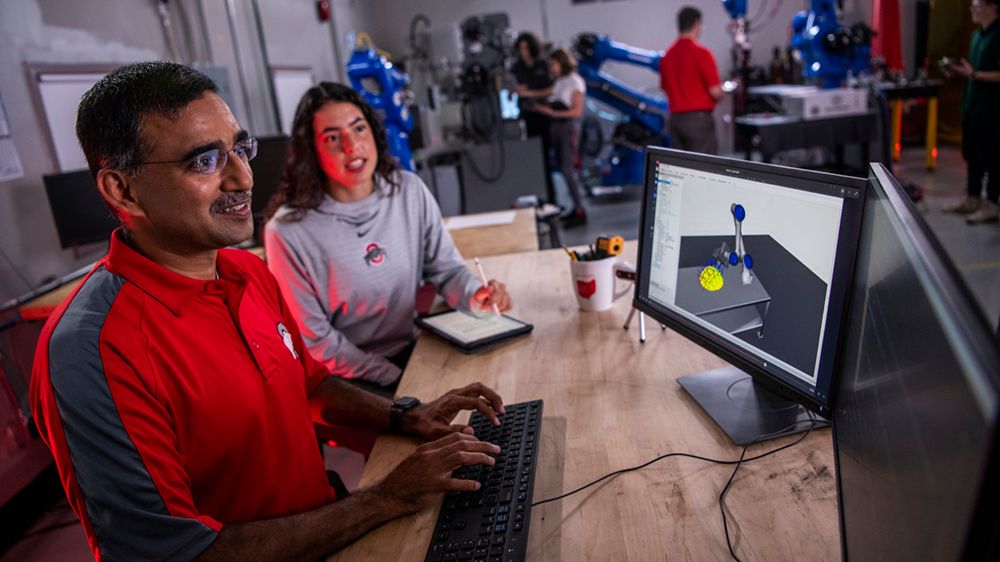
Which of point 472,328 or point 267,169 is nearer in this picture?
point 472,328

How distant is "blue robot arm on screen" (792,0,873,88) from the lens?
5.10 meters

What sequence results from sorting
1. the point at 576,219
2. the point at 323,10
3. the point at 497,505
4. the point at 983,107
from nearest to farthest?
the point at 497,505 → the point at 983,107 → the point at 576,219 → the point at 323,10

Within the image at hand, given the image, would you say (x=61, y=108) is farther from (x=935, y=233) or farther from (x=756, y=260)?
(x=935, y=233)

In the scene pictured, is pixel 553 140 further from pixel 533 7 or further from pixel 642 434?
pixel 642 434

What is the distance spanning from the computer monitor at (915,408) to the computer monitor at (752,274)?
5.9 inches

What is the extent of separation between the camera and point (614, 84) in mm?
6312

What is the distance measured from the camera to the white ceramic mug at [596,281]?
63.9 inches

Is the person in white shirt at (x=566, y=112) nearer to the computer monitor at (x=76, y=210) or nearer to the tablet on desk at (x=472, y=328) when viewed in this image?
the computer monitor at (x=76, y=210)

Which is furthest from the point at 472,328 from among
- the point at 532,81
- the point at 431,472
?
the point at 532,81

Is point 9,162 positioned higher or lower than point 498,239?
higher

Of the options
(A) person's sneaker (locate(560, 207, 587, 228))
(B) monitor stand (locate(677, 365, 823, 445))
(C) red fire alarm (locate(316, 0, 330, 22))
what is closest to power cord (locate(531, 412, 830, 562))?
(B) monitor stand (locate(677, 365, 823, 445))

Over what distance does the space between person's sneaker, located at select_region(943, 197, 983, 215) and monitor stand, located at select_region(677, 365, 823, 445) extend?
4.42 m

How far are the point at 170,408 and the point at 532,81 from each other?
5646 millimetres

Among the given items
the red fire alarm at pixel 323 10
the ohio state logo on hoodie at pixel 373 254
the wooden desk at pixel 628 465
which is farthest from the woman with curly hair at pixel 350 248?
the red fire alarm at pixel 323 10
